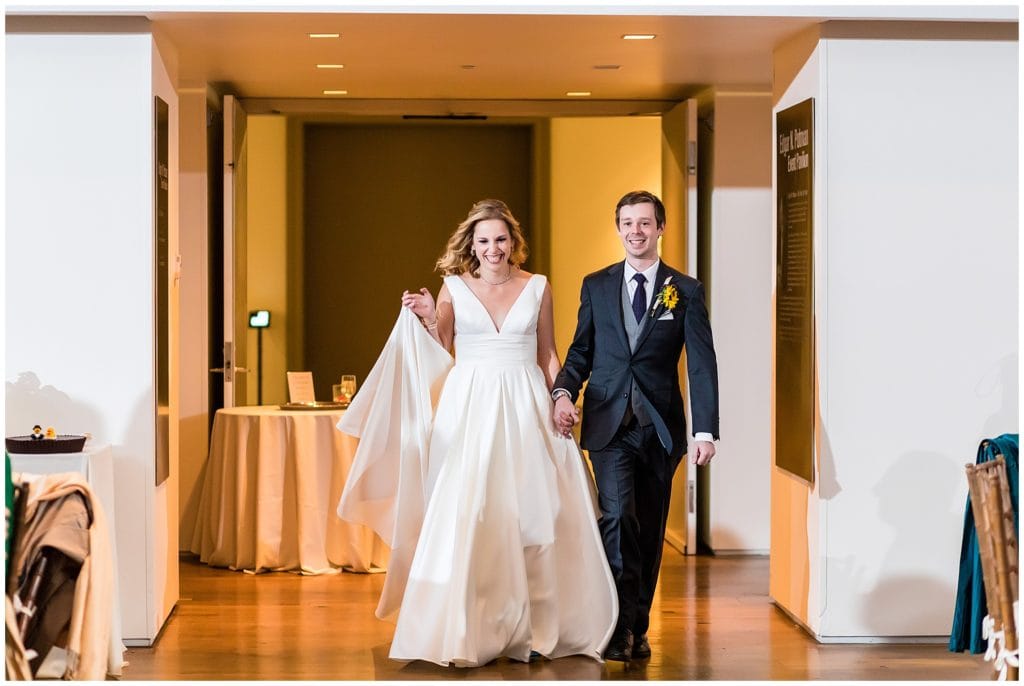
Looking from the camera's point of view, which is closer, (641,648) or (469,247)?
(641,648)

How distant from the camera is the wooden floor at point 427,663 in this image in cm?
477

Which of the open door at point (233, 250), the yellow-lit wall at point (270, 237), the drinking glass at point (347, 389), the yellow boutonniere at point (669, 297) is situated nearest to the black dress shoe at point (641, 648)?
the yellow boutonniere at point (669, 297)

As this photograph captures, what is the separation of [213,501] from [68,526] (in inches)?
141

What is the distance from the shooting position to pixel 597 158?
32.2ft

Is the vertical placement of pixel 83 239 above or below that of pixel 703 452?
above

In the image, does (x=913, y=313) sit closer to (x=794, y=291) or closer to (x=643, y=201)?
(x=794, y=291)

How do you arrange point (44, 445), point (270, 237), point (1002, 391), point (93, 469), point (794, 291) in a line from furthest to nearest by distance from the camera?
point (270, 237), point (794, 291), point (1002, 391), point (93, 469), point (44, 445)

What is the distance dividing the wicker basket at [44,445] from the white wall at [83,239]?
512 millimetres

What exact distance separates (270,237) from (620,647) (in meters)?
6.02

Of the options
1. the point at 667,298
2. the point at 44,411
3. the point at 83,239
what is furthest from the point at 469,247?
the point at 44,411

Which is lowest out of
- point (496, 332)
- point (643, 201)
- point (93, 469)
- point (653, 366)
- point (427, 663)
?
point (427, 663)

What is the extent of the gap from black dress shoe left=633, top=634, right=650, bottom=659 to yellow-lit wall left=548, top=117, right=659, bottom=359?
496 centimetres

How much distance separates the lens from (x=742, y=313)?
23.9 feet

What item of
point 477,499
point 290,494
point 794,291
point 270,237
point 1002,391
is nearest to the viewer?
point 477,499
